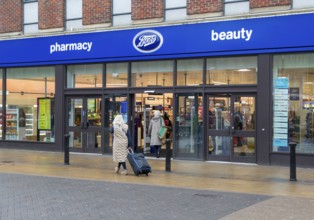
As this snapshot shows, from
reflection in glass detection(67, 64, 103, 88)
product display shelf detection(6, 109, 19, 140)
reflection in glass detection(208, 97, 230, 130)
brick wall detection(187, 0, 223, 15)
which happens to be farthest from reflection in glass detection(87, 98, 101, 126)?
brick wall detection(187, 0, 223, 15)

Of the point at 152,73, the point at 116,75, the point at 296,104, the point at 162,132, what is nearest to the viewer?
the point at 296,104

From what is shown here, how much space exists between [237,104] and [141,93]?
3783 mm

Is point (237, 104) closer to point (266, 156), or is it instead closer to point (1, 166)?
point (266, 156)

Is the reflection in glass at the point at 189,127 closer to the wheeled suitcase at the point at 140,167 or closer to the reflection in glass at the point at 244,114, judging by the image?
the reflection in glass at the point at 244,114

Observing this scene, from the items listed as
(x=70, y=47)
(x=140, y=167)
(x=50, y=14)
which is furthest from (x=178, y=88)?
(x=50, y=14)

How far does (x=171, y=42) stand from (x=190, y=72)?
125cm

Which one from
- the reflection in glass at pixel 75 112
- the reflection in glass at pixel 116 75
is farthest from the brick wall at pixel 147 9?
the reflection in glass at pixel 75 112

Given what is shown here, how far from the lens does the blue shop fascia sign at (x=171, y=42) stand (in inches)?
583

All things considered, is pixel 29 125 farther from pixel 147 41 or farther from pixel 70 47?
pixel 147 41

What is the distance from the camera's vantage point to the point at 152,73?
1764 cm

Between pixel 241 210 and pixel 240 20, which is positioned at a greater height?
pixel 240 20

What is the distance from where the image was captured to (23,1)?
68.3ft

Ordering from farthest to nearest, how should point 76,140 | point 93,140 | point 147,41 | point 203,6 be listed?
point 76,140, point 93,140, point 147,41, point 203,6

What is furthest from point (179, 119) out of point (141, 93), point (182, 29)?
point (182, 29)
